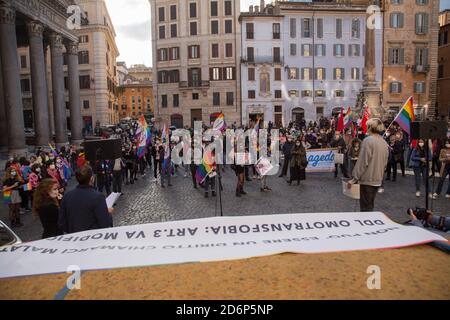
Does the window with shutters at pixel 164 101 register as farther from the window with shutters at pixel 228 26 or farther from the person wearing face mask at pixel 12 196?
the person wearing face mask at pixel 12 196

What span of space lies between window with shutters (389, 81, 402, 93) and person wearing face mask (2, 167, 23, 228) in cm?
4883

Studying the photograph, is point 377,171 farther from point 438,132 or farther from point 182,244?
point 182,244

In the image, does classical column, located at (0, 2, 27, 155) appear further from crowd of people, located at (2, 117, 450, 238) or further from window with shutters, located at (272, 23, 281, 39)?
window with shutters, located at (272, 23, 281, 39)

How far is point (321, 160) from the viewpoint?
16203 millimetres

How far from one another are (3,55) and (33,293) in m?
19.1

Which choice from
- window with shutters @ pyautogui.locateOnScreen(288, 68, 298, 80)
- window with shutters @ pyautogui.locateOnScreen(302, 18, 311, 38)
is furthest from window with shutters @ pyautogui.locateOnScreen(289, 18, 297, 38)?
window with shutters @ pyautogui.locateOnScreen(288, 68, 298, 80)

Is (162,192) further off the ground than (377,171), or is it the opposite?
(377,171)

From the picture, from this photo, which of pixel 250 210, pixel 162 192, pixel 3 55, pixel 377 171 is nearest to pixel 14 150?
pixel 3 55

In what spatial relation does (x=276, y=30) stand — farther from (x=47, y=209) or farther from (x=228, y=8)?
(x=47, y=209)

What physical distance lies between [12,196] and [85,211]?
19.8 feet

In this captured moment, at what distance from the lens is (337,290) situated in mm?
2006

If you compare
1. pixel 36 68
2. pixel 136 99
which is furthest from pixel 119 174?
pixel 136 99

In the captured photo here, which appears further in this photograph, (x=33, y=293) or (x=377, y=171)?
(x=377, y=171)
